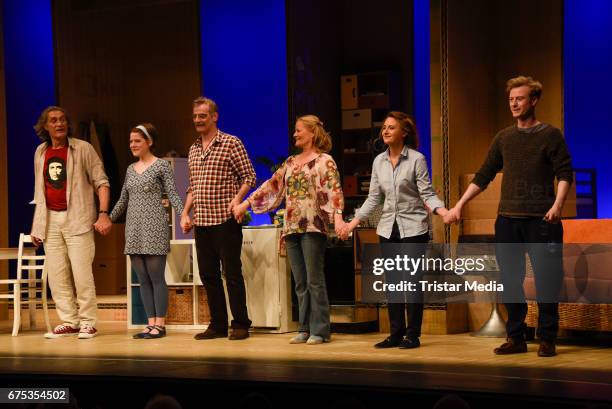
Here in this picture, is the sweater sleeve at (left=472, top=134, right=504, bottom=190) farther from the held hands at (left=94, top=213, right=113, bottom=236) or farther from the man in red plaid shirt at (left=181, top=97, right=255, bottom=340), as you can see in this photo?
the held hands at (left=94, top=213, right=113, bottom=236)

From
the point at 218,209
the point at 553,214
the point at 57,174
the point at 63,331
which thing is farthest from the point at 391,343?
the point at 57,174

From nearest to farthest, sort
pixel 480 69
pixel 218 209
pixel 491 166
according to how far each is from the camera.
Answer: pixel 491 166 < pixel 218 209 < pixel 480 69

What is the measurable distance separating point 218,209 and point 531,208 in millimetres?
2076

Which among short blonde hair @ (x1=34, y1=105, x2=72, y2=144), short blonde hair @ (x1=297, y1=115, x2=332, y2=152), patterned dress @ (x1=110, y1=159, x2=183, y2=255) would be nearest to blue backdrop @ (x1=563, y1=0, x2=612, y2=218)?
short blonde hair @ (x1=297, y1=115, x2=332, y2=152)

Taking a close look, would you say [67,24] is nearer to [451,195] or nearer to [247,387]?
[451,195]

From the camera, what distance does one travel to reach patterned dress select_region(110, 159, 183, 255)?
6.16 metres

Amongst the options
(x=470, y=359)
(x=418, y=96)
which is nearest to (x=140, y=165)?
(x=470, y=359)

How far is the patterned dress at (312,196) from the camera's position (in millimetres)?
5645

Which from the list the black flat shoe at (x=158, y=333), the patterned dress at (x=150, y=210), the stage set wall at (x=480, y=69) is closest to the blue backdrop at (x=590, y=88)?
the stage set wall at (x=480, y=69)

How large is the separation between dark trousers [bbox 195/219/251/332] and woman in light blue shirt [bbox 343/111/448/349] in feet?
3.06

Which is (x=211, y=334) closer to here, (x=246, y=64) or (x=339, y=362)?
(x=339, y=362)

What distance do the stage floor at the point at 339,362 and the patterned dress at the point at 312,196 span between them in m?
0.74

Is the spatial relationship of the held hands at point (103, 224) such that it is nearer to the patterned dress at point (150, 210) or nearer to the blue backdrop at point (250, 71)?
the patterned dress at point (150, 210)

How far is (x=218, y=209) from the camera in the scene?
5914mm
